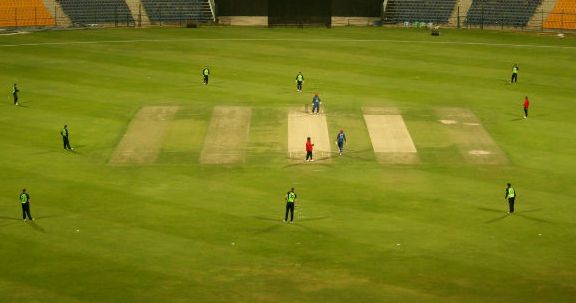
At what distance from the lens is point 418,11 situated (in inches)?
4680

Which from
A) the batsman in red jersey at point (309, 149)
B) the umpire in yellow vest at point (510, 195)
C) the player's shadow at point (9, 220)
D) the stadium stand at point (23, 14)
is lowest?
the player's shadow at point (9, 220)

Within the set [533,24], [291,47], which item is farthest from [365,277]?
[533,24]

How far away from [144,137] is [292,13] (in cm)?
4981

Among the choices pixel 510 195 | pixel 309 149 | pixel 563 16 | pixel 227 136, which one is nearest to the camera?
pixel 510 195

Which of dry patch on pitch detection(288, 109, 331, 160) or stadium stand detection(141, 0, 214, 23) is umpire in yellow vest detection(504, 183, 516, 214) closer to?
dry patch on pitch detection(288, 109, 331, 160)

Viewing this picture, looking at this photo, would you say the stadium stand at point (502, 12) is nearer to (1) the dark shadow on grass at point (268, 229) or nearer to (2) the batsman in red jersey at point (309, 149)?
(2) the batsman in red jersey at point (309, 149)

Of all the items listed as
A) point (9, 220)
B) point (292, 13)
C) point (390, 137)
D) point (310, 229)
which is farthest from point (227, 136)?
point (292, 13)

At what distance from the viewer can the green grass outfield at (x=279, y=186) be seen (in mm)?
46531

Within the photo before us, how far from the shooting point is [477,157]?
2675 inches

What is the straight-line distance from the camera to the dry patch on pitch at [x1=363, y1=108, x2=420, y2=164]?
67875 mm

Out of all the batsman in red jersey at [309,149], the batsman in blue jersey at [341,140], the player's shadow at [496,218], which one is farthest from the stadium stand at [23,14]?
the player's shadow at [496,218]

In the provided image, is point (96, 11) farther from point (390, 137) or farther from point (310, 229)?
point (310, 229)

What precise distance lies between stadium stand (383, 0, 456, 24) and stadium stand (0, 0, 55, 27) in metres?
34.3

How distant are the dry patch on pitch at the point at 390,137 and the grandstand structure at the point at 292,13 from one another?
39.9 m
